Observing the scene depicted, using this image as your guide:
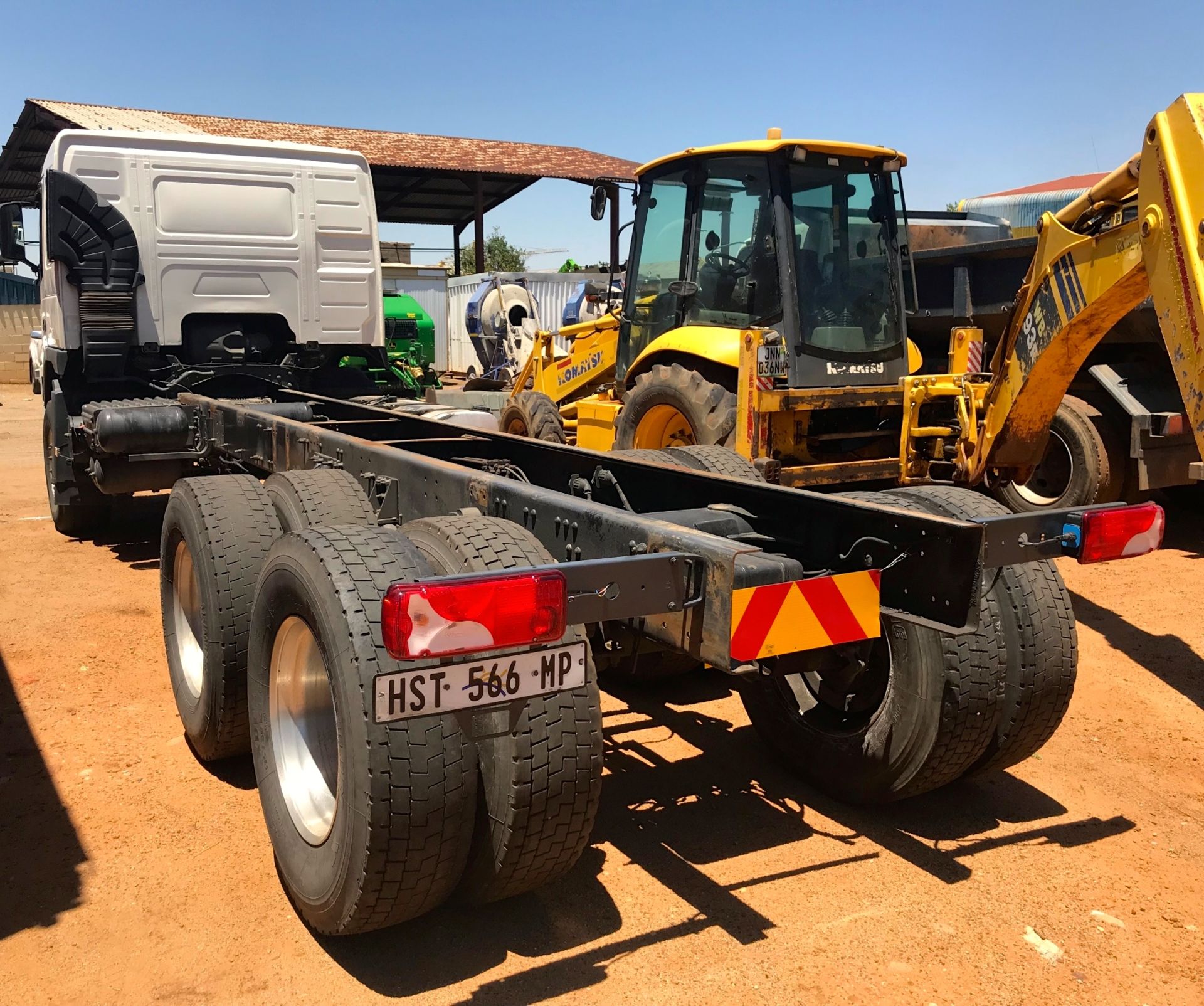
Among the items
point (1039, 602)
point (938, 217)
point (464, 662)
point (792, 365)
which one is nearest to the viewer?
point (464, 662)

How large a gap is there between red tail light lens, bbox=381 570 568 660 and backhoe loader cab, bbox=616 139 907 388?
179 inches

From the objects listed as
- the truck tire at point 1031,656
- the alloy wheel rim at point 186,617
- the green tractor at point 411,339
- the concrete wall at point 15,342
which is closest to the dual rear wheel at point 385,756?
the alloy wheel rim at point 186,617

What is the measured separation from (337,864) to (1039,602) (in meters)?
2.32

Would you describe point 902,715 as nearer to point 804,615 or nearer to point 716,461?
point 804,615

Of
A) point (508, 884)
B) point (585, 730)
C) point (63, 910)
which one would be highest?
point (585, 730)

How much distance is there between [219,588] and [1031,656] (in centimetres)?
277

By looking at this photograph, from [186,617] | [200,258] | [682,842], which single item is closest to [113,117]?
[200,258]

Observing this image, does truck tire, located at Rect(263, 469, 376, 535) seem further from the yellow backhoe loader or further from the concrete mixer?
the concrete mixer

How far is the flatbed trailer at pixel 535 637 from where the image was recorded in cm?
234

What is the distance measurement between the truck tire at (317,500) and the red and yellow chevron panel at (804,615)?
159 centimetres

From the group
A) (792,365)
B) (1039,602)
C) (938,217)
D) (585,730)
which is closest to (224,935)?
(585,730)

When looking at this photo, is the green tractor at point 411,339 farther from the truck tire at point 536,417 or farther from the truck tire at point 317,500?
the truck tire at point 317,500

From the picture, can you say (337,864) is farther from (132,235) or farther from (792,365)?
(132,235)

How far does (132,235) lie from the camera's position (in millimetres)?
6871
